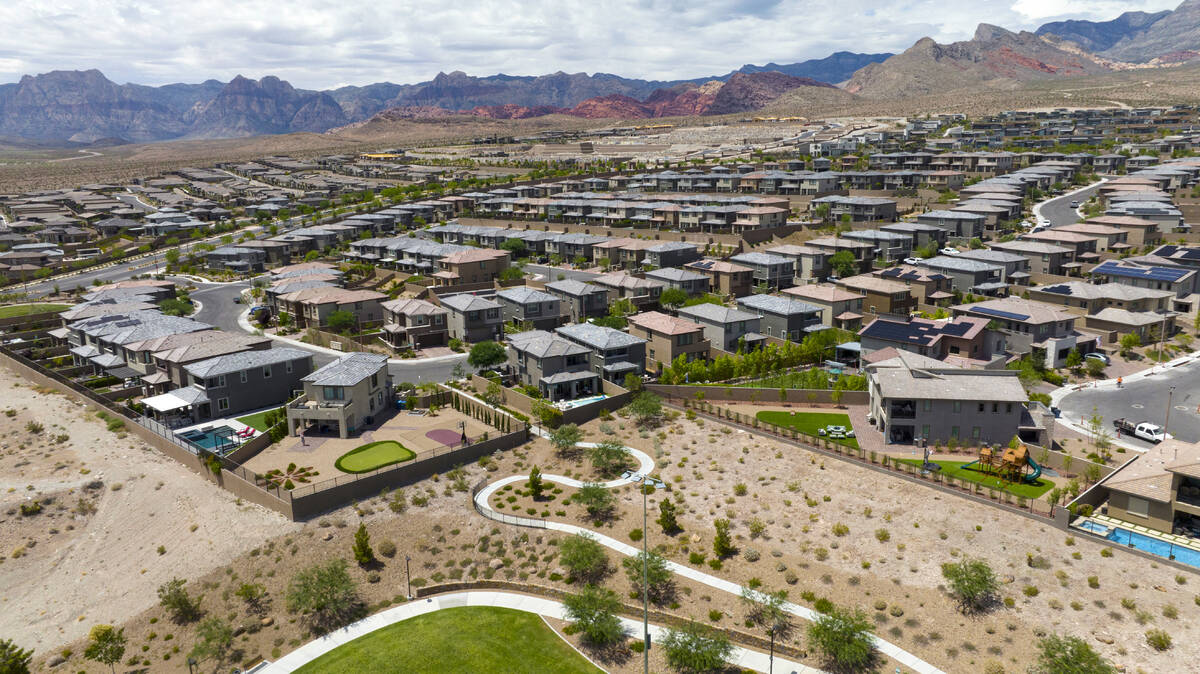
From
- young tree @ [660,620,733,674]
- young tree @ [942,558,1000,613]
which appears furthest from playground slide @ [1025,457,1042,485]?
young tree @ [660,620,733,674]

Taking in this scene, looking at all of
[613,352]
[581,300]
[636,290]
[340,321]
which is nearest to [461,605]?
[613,352]

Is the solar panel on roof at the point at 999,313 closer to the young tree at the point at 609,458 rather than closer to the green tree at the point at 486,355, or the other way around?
the young tree at the point at 609,458

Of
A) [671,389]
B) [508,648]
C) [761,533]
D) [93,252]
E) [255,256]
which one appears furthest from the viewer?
[93,252]

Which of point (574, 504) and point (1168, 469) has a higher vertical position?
point (1168, 469)

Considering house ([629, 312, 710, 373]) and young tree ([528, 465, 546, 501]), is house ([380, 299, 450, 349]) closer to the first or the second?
house ([629, 312, 710, 373])

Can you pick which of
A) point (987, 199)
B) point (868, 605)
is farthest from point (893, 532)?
point (987, 199)

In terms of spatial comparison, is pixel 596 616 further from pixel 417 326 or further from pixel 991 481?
pixel 417 326

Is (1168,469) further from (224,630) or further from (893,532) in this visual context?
(224,630)
